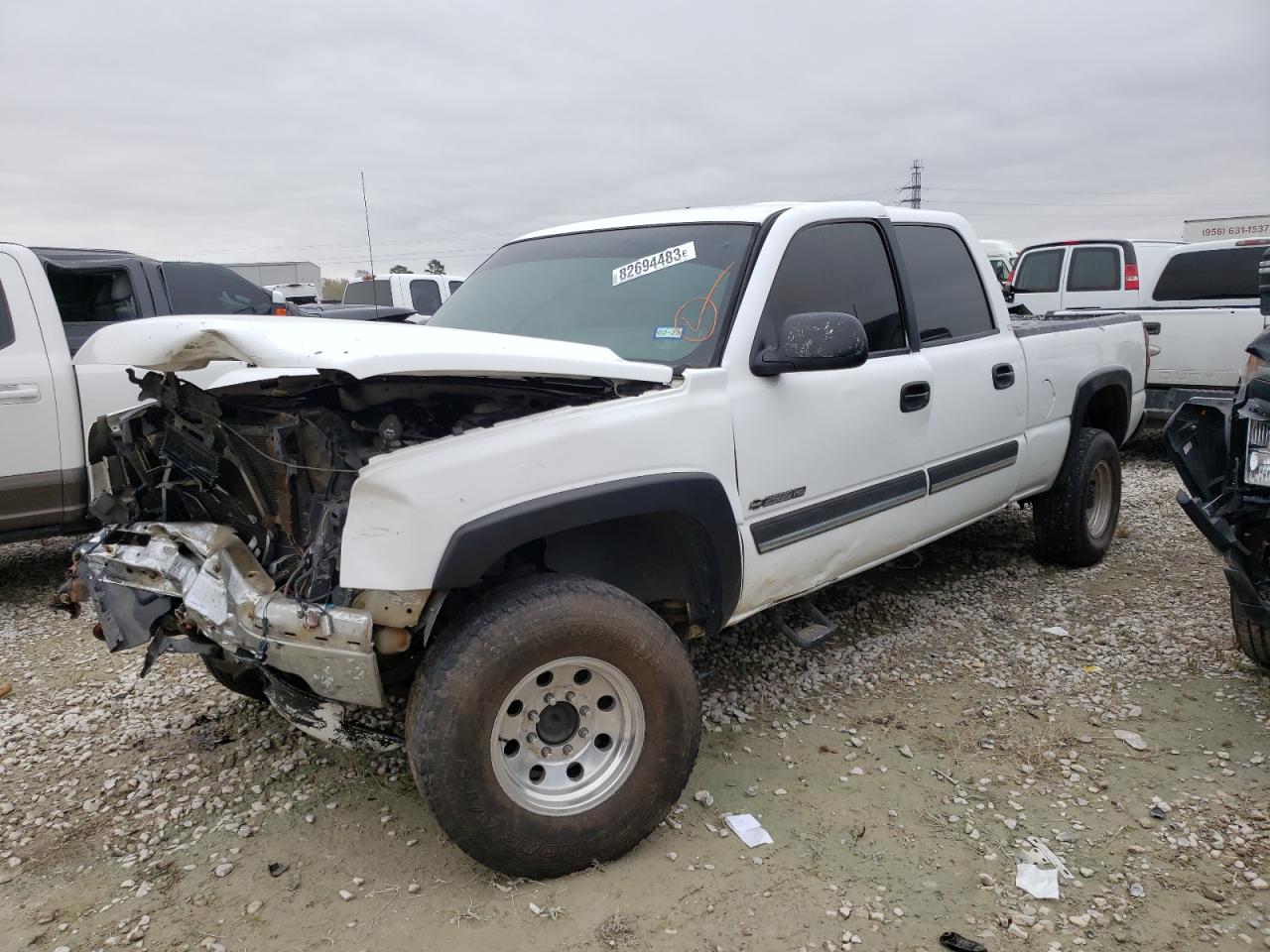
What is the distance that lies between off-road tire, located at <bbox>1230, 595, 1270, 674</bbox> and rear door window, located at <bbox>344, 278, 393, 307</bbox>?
11548mm

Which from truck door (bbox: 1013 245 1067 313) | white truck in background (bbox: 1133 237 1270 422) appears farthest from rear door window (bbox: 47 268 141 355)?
truck door (bbox: 1013 245 1067 313)

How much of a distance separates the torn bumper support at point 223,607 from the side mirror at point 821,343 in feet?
5.04

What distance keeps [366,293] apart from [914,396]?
42.2ft

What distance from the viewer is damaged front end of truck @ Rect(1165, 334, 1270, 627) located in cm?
304

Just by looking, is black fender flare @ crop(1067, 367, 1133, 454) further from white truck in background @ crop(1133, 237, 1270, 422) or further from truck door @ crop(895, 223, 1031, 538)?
white truck in background @ crop(1133, 237, 1270, 422)

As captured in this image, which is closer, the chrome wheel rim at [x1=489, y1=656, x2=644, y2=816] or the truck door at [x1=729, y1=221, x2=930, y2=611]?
the chrome wheel rim at [x1=489, y1=656, x2=644, y2=816]

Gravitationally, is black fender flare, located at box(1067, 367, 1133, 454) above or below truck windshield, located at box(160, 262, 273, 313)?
below

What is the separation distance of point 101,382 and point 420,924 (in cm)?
395

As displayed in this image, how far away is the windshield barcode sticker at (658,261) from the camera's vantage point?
3.21 meters

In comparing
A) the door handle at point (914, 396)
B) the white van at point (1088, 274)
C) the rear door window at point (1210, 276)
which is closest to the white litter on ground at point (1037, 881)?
the door handle at point (914, 396)

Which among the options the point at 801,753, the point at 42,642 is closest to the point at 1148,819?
the point at 801,753

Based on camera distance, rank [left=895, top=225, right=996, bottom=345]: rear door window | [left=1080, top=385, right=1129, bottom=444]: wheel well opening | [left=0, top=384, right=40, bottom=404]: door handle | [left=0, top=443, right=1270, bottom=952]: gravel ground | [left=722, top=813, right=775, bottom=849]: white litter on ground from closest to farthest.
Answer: [left=0, top=443, right=1270, bottom=952]: gravel ground → [left=722, top=813, right=775, bottom=849]: white litter on ground → [left=895, top=225, right=996, bottom=345]: rear door window → [left=0, top=384, right=40, bottom=404]: door handle → [left=1080, top=385, right=1129, bottom=444]: wheel well opening

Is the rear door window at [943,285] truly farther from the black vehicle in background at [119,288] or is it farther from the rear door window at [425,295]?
the rear door window at [425,295]

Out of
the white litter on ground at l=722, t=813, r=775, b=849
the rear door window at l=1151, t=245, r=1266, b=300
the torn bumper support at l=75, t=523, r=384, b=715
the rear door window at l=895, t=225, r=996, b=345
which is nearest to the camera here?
the torn bumper support at l=75, t=523, r=384, b=715
